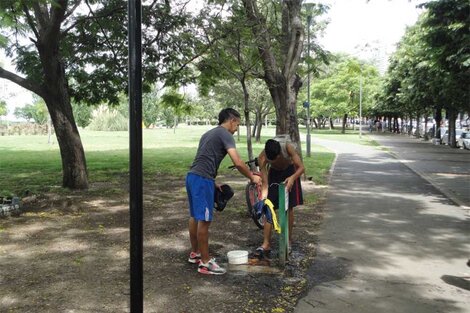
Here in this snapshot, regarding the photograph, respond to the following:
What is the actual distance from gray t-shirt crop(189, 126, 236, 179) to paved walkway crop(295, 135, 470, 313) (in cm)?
155

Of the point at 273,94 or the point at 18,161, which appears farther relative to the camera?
the point at 18,161

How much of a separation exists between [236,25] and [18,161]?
1360cm

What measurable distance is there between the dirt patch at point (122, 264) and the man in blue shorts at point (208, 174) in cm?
A: 34

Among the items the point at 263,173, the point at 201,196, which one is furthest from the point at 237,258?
the point at 263,173

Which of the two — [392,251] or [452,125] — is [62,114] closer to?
[392,251]

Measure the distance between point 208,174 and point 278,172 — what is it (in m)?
1.06

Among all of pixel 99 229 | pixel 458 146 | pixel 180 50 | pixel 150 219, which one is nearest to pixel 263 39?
pixel 180 50

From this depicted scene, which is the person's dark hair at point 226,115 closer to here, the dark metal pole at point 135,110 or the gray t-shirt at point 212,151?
the gray t-shirt at point 212,151

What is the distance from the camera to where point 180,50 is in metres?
12.4

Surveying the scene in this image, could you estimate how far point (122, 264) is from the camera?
210 inches

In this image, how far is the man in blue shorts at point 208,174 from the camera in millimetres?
4844

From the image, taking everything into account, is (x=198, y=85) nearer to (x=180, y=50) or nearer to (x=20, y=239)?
(x=180, y=50)

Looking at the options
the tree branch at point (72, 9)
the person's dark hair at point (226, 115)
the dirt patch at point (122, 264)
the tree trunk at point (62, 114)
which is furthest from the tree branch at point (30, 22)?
the person's dark hair at point (226, 115)

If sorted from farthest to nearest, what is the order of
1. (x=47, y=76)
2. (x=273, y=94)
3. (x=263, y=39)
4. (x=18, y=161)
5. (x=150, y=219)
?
1. (x=18, y=161)
2. (x=273, y=94)
3. (x=47, y=76)
4. (x=263, y=39)
5. (x=150, y=219)
